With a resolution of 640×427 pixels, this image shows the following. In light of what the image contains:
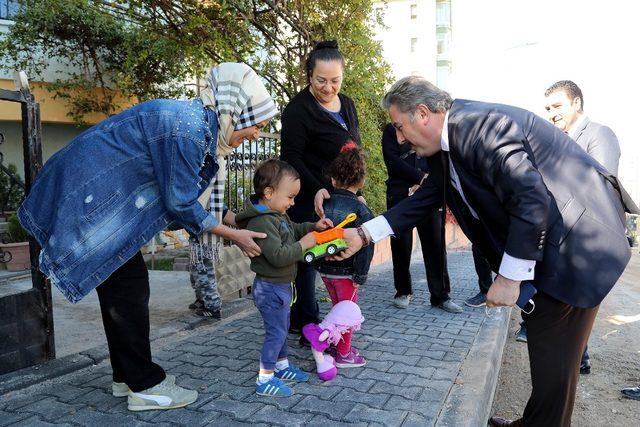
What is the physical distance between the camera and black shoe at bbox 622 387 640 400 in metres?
3.70

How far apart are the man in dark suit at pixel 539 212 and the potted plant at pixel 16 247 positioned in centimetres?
648

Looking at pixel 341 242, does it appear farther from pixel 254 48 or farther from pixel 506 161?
pixel 254 48

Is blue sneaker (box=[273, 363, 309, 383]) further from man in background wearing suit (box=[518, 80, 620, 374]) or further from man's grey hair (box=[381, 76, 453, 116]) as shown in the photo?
man in background wearing suit (box=[518, 80, 620, 374])

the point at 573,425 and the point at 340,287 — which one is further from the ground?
the point at 340,287

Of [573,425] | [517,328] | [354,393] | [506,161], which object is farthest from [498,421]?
[517,328]

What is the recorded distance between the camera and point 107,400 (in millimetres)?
2986

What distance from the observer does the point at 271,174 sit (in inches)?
123

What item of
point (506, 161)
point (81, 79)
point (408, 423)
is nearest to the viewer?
point (506, 161)

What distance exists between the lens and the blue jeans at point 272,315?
10.1ft

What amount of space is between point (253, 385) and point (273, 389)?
8.9 inches

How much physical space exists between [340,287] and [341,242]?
61 cm

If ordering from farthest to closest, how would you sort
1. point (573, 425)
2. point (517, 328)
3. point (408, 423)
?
point (517, 328) → point (573, 425) → point (408, 423)

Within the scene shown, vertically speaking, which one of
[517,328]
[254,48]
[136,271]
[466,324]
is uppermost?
[254,48]

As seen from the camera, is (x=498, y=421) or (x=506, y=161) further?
(x=498, y=421)
